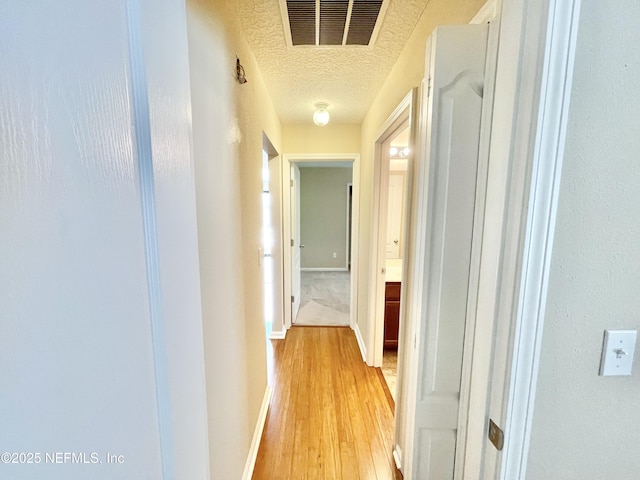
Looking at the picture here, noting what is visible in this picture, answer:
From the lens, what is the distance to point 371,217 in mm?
2420

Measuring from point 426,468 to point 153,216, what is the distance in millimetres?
1422

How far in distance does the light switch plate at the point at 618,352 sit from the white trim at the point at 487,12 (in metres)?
0.95

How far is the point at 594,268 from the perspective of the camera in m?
0.61

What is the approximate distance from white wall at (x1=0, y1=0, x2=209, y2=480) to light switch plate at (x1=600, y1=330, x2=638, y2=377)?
946 mm

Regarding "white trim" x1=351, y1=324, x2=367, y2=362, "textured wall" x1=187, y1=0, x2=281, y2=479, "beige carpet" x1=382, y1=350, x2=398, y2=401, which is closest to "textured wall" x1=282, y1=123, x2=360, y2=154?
"textured wall" x1=187, y1=0, x2=281, y2=479

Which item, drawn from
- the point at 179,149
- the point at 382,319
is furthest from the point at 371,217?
the point at 179,149

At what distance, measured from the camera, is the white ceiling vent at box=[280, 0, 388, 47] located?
123 centimetres

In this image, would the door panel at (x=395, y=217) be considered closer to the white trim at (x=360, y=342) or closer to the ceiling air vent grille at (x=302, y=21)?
the white trim at (x=360, y=342)

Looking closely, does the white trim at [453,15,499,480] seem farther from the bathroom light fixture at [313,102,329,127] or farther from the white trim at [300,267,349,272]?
the white trim at [300,267,349,272]

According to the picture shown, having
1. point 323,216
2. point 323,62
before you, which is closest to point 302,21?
point 323,62

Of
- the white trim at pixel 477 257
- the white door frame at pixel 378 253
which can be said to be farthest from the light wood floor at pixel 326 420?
the white trim at pixel 477 257

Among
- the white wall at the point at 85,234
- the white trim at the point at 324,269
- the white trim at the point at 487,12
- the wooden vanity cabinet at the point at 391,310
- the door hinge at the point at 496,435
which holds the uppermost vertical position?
the white trim at the point at 487,12

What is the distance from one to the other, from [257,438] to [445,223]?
1.70 metres

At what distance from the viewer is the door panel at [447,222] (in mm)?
857
